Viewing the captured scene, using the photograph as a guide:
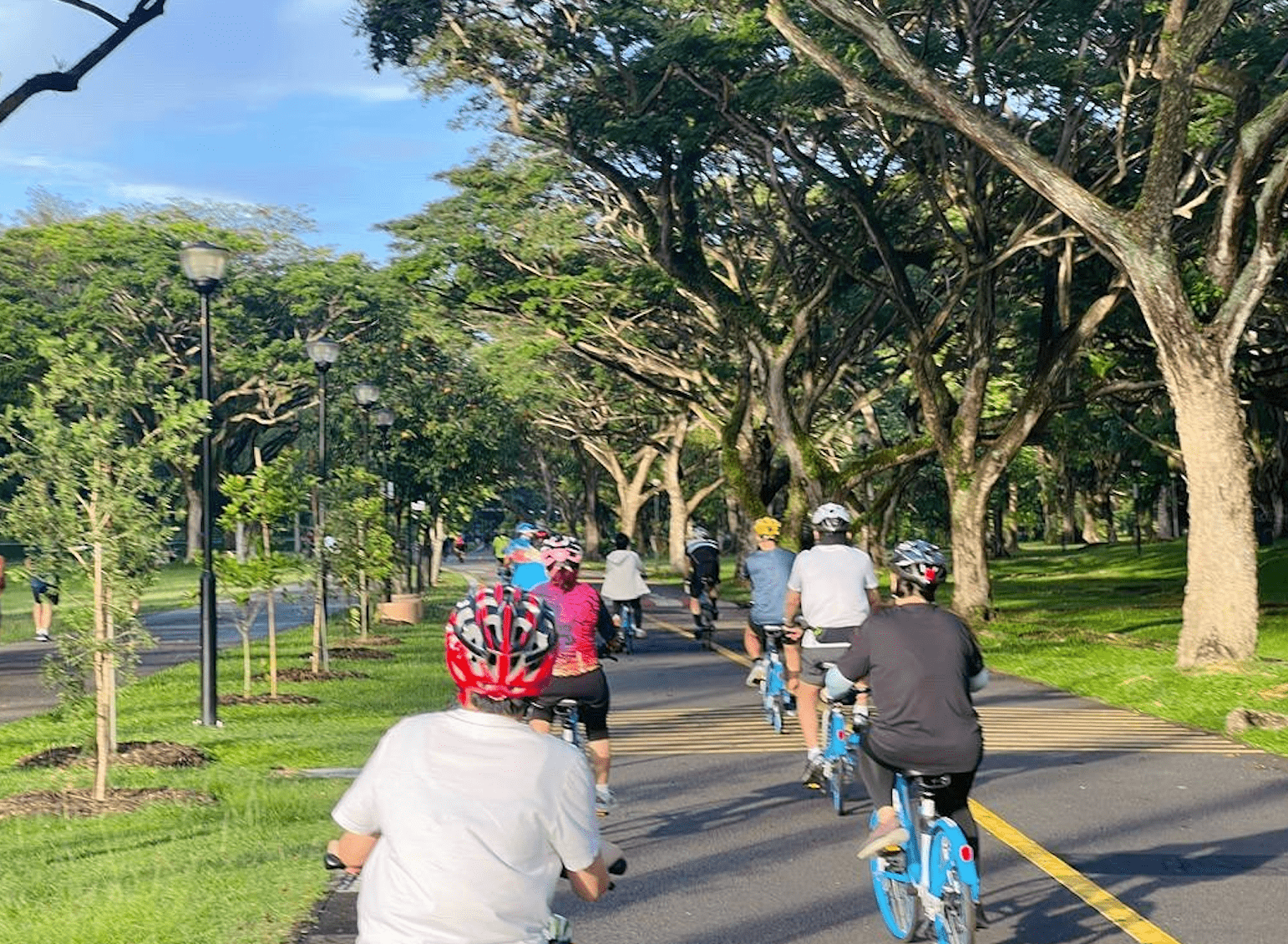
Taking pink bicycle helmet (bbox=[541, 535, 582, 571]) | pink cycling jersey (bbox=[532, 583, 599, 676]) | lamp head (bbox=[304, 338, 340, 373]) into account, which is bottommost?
pink cycling jersey (bbox=[532, 583, 599, 676])

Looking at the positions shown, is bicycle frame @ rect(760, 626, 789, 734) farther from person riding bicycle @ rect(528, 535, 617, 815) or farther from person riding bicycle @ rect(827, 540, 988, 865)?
person riding bicycle @ rect(827, 540, 988, 865)

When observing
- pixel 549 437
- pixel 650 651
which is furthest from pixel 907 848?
pixel 549 437

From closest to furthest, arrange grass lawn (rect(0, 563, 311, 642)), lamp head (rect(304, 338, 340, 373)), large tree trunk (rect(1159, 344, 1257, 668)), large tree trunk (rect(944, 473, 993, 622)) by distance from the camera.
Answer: grass lawn (rect(0, 563, 311, 642)) < large tree trunk (rect(1159, 344, 1257, 668)) < lamp head (rect(304, 338, 340, 373)) < large tree trunk (rect(944, 473, 993, 622))

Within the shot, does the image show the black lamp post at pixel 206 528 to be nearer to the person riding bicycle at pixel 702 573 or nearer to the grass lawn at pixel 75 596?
the grass lawn at pixel 75 596

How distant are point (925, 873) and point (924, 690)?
2.32ft

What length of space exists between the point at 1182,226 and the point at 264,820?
20.3 meters

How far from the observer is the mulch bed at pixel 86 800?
38.2ft

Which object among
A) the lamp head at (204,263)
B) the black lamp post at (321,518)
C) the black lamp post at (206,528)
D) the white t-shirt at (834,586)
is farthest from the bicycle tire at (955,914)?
the black lamp post at (321,518)

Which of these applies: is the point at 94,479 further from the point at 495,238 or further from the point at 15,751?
the point at 495,238

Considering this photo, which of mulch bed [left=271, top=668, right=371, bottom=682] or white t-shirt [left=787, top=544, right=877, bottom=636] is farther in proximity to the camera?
mulch bed [left=271, top=668, right=371, bottom=682]

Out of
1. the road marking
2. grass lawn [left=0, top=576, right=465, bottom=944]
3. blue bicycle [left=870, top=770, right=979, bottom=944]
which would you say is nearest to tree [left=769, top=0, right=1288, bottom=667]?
grass lawn [left=0, top=576, right=465, bottom=944]

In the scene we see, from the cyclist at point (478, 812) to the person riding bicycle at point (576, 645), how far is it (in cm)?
584

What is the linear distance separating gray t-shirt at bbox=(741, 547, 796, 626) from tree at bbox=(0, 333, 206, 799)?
4306 mm

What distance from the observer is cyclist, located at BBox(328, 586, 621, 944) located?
3.98m
